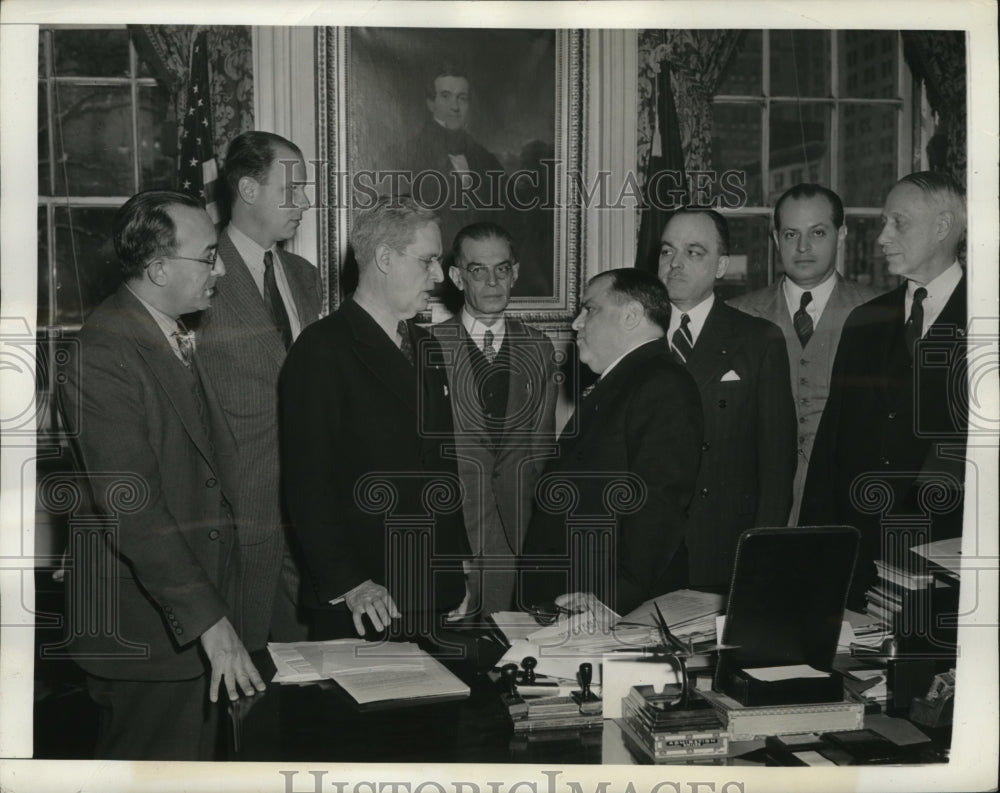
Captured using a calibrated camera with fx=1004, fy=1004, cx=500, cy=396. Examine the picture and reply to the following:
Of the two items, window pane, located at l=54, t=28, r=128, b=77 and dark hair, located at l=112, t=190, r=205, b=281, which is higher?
window pane, located at l=54, t=28, r=128, b=77

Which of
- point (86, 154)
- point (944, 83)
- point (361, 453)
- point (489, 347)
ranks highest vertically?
point (944, 83)

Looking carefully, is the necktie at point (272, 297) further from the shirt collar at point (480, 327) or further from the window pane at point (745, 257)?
the window pane at point (745, 257)

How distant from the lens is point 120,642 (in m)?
3.22

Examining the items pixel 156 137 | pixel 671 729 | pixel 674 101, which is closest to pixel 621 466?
pixel 671 729

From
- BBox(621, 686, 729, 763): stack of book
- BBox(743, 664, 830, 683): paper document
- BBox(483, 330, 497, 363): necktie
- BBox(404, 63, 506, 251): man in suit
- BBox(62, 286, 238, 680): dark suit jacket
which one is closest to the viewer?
BBox(621, 686, 729, 763): stack of book

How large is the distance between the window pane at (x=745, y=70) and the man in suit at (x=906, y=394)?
1.93ft

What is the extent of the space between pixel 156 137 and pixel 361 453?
47.2 inches

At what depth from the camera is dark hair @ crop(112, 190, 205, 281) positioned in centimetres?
318

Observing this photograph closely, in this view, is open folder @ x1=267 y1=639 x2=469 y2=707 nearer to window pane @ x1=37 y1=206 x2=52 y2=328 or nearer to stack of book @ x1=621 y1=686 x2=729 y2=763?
stack of book @ x1=621 y1=686 x2=729 y2=763

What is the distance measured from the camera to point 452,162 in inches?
128

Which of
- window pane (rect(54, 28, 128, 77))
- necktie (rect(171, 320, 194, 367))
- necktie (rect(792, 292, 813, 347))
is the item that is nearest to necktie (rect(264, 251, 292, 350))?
necktie (rect(171, 320, 194, 367))

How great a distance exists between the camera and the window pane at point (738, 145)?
3305 mm

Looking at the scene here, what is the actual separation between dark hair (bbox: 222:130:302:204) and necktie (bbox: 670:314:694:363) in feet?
4.49

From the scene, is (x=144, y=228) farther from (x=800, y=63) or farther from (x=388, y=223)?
(x=800, y=63)
